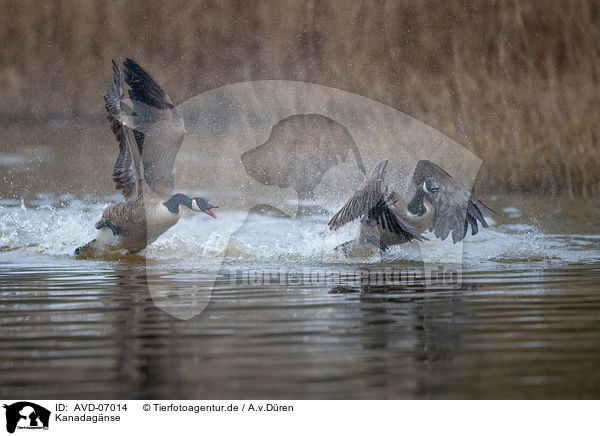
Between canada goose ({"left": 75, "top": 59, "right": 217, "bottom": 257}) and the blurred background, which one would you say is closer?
canada goose ({"left": 75, "top": 59, "right": 217, "bottom": 257})

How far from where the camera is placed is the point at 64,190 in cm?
1226

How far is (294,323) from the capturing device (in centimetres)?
431

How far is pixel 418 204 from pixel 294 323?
13.0 ft

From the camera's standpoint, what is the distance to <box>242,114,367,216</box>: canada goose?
12.8 meters

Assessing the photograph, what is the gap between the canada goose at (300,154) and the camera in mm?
12805

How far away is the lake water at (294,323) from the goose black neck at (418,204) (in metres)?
0.42

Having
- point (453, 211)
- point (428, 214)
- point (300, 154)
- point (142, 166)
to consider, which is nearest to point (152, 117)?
point (142, 166)
